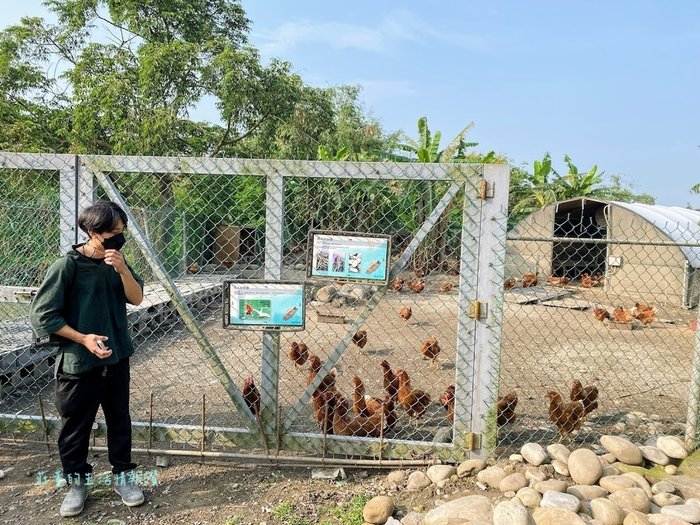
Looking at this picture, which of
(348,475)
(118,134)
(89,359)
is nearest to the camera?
(89,359)

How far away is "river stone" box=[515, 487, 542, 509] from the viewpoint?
245 centimetres

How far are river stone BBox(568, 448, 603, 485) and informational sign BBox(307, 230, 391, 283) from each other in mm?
1386

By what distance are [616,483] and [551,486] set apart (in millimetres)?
360

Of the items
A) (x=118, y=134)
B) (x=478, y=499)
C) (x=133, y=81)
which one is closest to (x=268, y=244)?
(x=478, y=499)

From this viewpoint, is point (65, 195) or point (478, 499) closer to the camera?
point (478, 499)

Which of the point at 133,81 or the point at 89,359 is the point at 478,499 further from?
the point at 133,81

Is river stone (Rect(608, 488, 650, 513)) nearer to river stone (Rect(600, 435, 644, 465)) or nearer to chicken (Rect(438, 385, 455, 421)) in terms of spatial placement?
river stone (Rect(600, 435, 644, 465))

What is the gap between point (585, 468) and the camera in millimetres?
2689

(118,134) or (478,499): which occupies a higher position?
(118,134)

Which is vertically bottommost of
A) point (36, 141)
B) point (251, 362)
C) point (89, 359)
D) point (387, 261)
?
point (251, 362)

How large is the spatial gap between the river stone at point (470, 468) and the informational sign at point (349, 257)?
3.64 feet

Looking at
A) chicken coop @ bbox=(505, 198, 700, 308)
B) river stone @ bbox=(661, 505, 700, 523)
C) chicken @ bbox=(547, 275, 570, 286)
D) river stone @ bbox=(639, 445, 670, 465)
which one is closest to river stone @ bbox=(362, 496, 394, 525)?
river stone @ bbox=(661, 505, 700, 523)

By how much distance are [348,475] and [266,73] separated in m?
13.0

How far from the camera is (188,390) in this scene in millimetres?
4746
